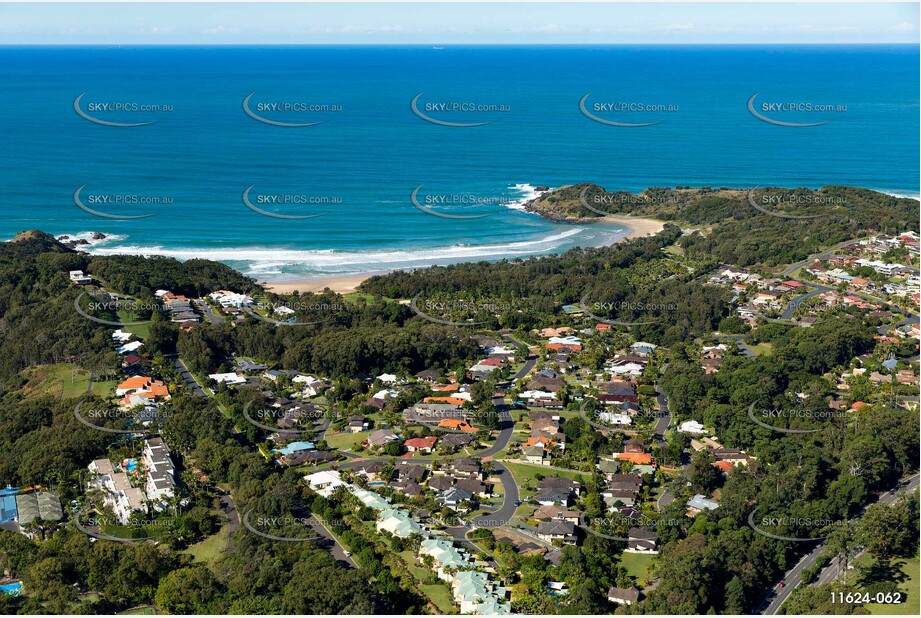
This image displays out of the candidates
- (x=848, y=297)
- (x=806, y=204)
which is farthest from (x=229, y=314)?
(x=806, y=204)

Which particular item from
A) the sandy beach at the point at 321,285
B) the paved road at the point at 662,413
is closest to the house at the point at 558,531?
the paved road at the point at 662,413

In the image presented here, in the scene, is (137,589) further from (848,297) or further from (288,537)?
(848,297)

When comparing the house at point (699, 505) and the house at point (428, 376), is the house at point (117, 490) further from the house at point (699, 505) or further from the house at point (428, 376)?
the house at point (699, 505)
